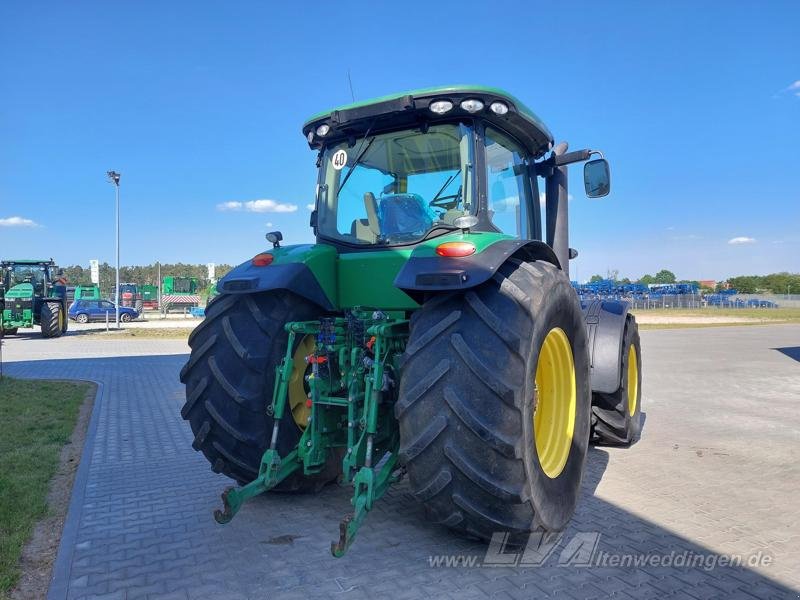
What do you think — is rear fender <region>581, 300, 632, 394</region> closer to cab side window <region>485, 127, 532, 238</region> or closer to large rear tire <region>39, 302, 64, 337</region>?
cab side window <region>485, 127, 532, 238</region>

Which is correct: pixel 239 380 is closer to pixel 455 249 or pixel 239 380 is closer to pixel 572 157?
pixel 455 249

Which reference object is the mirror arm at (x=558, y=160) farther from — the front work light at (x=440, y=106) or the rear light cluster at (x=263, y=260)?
the rear light cluster at (x=263, y=260)

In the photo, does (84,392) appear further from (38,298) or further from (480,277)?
(38,298)

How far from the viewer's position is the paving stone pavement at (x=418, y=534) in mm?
2846

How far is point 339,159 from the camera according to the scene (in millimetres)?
4184

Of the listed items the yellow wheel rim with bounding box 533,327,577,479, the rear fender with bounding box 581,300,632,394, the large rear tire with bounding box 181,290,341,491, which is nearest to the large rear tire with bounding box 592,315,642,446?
the rear fender with bounding box 581,300,632,394

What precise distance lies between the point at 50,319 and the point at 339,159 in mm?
20099

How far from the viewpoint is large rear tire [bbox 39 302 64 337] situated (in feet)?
66.6

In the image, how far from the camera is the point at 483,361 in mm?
2758

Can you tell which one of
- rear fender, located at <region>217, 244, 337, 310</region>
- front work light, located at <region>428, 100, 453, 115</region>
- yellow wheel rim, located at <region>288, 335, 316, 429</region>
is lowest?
yellow wheel rim, located at <region>288, 335, 316, 429</region>

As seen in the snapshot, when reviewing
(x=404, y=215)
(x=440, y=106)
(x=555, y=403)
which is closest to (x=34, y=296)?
(x=404, y=215)

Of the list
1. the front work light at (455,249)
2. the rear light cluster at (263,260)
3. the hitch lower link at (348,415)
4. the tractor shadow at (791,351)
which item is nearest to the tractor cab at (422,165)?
the front work light at (455,249)

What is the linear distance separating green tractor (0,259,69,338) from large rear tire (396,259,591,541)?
21380 millimetres

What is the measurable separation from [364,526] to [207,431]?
45.2 inches
